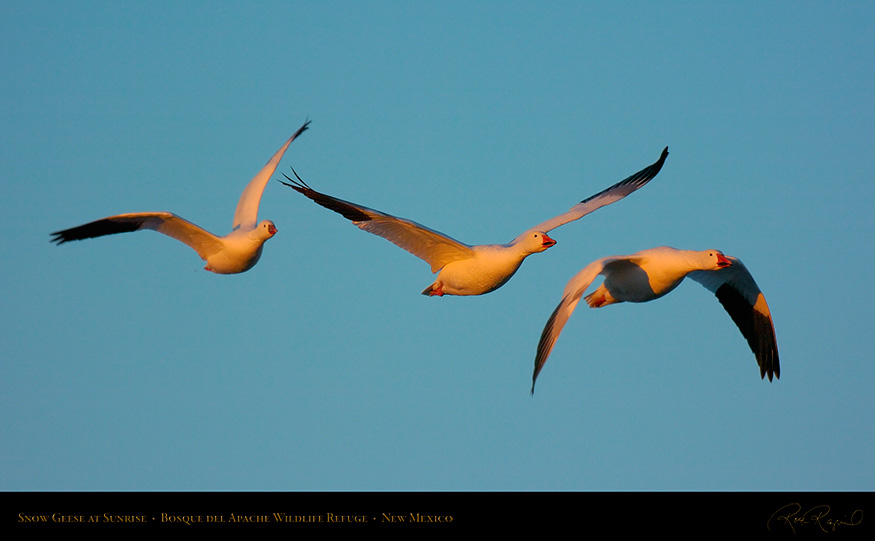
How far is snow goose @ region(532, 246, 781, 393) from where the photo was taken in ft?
41.3

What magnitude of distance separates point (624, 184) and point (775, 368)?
3.56 m

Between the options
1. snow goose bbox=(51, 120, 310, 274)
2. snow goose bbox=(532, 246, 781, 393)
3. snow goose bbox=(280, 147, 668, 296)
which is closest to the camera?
snow goose bbox=(532, 246, 781, 393)

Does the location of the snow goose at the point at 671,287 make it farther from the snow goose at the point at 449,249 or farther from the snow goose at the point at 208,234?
the snow goose at the point at 208,234

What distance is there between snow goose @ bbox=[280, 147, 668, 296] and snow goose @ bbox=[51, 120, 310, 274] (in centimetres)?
210

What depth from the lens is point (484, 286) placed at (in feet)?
46.0

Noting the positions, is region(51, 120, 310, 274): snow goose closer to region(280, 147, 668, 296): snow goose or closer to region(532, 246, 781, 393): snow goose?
→ region(280, 147, 668, 296): snow goose

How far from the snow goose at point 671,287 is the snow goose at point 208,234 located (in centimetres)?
493

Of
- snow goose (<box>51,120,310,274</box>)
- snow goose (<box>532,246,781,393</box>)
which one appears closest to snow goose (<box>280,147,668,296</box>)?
snow goose (<box>532,246,781,393</box>)

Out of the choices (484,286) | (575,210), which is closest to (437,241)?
(484,286)

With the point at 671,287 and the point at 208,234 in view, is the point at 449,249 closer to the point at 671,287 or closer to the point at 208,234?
the point at 671,287

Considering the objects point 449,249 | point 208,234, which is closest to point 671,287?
point 449,249

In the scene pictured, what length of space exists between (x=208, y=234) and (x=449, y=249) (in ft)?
12.1
